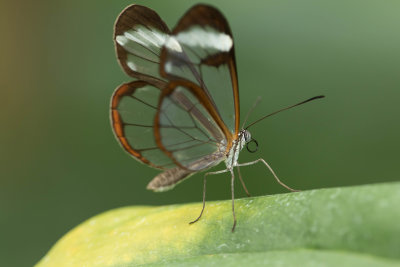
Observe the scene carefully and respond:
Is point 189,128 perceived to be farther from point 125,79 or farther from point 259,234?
point 125,79

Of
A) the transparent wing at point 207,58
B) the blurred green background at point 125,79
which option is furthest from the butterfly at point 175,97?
the blurred green background at point 125,79

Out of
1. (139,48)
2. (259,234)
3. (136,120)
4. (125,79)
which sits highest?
(139,48)

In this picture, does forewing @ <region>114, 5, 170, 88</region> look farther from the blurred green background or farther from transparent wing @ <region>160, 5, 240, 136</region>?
the blurred green background

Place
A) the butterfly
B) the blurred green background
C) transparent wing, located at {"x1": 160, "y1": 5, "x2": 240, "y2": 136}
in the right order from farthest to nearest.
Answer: the blurred green background → the butterfly → transparent wing, located at {"x1": 160, "y1": 5, "x2": 240, "y2": 136}

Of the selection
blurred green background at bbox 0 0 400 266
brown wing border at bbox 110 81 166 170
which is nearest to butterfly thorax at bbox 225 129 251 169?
brown wing border at bbox 110 81 166 170

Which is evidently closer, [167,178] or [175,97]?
[175,97]

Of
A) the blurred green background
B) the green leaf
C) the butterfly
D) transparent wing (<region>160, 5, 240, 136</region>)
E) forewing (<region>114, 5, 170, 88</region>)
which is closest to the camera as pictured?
the green leaf

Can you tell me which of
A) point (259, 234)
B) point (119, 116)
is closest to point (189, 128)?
point (119, 116)
